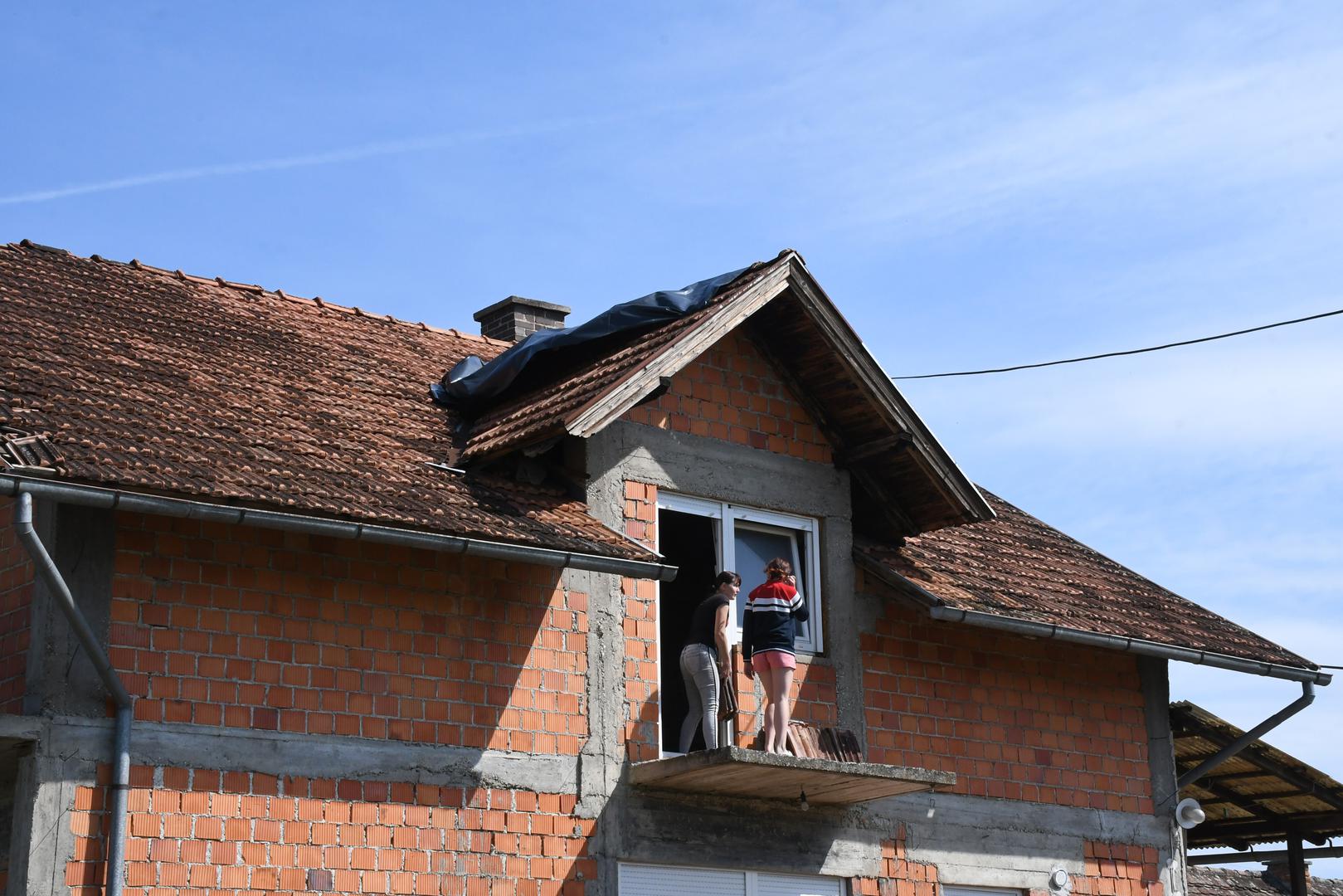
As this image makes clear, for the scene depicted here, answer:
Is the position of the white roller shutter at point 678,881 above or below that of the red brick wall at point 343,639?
below

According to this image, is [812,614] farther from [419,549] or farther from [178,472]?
[178,472]

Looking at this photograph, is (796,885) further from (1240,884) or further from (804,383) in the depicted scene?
(1240,884)

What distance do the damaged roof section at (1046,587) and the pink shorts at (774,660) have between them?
152 centimetres

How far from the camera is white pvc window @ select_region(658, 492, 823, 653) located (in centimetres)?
1334

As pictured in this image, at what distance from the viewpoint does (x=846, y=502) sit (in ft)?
46.5

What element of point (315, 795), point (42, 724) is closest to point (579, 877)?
point (315, 795)

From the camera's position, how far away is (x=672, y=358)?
12.8 m

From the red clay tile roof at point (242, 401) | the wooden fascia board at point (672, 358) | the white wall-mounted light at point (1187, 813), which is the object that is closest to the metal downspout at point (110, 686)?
the red clay tile roof at point (242, 401)

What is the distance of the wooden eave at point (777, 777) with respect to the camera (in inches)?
458

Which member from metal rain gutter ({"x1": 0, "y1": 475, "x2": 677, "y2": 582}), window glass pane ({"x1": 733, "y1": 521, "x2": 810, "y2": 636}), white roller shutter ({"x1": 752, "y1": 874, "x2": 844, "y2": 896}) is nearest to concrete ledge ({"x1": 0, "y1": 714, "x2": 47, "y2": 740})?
metal rain gutter ({"x1": 0, "y1": 475, "x2": 677, "y2": 582})

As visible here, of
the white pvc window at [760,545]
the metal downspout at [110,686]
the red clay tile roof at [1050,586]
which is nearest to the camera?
the metal downspout at [110,686]

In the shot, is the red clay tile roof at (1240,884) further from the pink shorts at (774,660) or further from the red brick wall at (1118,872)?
the pink shorts at (774,660)

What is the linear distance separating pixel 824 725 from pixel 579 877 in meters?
2.35

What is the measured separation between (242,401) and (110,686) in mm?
2749
